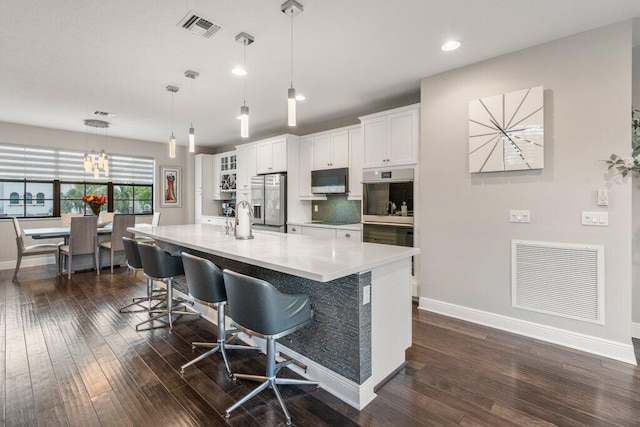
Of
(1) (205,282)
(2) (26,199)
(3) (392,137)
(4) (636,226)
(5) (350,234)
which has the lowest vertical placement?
(1) (205,282)

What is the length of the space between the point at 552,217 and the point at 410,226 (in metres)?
1.42

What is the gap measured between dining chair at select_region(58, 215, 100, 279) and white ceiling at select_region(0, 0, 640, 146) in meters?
1.83

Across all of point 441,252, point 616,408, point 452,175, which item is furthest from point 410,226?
point 616,408

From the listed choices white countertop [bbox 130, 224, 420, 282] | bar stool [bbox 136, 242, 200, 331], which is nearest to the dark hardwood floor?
bar stool [bbox 136, 242, 200, 331]

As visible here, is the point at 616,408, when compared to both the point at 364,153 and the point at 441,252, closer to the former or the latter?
the point at 441,252

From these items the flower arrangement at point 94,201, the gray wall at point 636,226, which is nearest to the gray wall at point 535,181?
the gray wall at point 636,226

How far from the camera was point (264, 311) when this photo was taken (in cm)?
172

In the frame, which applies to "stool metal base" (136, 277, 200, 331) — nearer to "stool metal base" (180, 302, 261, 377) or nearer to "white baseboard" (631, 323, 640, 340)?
"stool metal base" (180, 302, 261, 377)

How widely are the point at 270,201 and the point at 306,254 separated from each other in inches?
142

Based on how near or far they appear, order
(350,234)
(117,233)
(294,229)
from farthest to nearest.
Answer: (117,233)
(294,229)
(350,234)

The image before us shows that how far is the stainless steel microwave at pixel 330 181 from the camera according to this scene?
15.4 feet

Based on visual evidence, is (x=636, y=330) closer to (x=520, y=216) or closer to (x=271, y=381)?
(x=520, y=216)

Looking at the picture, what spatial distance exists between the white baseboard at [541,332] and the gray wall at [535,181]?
49 mm

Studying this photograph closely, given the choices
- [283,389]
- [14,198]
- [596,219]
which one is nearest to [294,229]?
[283,389]
